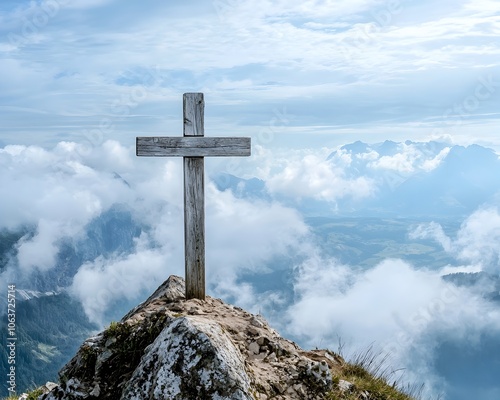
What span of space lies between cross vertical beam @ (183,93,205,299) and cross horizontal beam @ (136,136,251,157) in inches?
6.3

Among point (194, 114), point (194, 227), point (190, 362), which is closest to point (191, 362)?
point (190, 362)

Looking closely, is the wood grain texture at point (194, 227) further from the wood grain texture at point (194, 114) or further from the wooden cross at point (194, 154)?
the wood grain texture at point (194, 114)

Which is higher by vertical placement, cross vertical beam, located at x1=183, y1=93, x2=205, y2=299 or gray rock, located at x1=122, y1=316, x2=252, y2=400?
cross vertical beam, located at x1=183, y1=93, x2=205, y2=299

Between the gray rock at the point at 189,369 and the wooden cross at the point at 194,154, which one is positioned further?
the wooden cross at the point at 194,154

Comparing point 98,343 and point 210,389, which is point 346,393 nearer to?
point 210,389

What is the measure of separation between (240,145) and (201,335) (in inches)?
170

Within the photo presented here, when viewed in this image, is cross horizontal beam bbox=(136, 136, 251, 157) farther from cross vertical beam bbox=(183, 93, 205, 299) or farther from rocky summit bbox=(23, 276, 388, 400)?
rocky summit bbox=(23, 276, 388, 400)

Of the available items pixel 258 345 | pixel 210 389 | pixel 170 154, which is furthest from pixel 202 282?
pixel 210 389

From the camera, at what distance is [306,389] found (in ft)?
32.6

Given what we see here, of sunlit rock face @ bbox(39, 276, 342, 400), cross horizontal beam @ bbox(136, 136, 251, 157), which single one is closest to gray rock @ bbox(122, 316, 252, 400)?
sunlit rock face @ bbox(39, 276, 342, 400)

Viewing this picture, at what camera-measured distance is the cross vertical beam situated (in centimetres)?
1155

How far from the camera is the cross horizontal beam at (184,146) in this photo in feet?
37.5

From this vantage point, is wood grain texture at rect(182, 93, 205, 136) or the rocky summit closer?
the rocky summit

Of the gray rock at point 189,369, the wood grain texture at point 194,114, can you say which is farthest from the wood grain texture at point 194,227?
the gray rock at point 189,369
